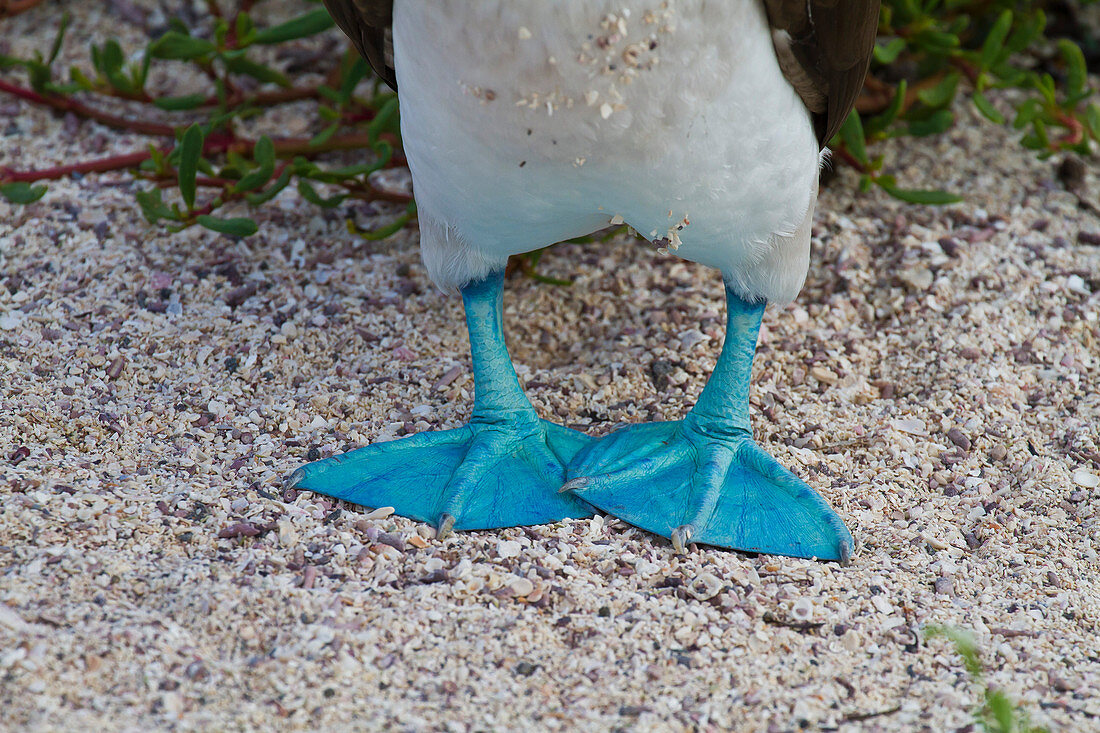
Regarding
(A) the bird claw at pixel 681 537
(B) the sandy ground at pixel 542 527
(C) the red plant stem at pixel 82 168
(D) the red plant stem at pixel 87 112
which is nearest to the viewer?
(B) the sandy ground at pixel 542 527

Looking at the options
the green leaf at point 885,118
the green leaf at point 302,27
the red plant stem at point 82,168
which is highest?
the green leaf at point 302,27

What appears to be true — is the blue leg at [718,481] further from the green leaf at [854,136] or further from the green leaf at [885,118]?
the green leaf at [885,118]

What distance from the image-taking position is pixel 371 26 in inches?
90.4

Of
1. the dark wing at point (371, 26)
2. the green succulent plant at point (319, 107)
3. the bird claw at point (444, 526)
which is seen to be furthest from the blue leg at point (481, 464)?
the green succulent plant at point (319, 107)

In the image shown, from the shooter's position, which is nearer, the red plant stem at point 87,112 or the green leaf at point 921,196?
the green leaf at point 921,196

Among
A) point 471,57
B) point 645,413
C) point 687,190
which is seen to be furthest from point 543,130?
point 645,413

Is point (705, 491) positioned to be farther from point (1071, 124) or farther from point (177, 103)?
point (177, 103)

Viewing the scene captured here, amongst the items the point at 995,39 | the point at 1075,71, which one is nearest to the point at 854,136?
the point at 995,39

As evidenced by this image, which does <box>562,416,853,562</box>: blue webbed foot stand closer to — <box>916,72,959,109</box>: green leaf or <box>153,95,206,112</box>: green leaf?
<box>916,72,959,109</box>: green leaf

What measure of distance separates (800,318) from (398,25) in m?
1.56

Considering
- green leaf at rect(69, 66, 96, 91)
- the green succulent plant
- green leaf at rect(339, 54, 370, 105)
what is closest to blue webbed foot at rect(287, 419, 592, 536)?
the green succulent plant

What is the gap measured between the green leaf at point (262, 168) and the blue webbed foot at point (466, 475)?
0.94 metres

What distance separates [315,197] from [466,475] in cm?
112

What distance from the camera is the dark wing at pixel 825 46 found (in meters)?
2.04
